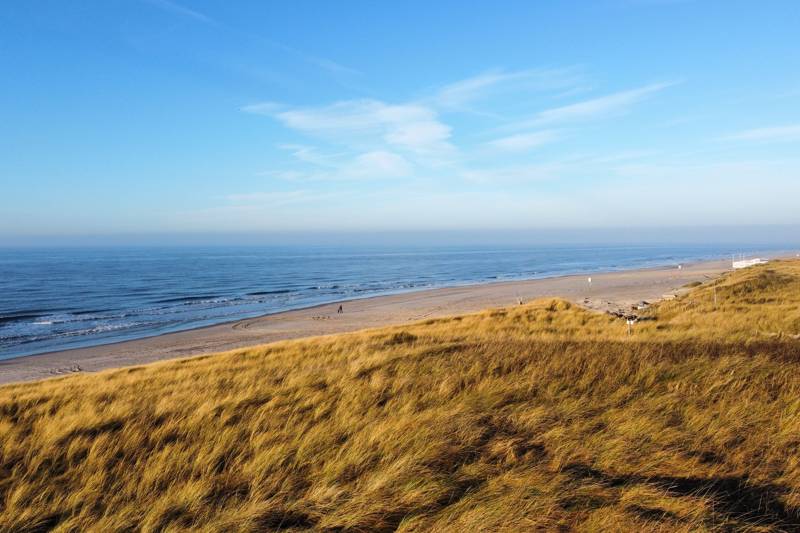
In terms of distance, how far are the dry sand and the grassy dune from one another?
590 inches

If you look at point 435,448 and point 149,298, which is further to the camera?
point 149,298

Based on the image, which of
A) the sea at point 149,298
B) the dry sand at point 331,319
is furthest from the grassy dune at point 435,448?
the sea at point 149,298

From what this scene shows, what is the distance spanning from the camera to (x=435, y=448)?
486 centimetres

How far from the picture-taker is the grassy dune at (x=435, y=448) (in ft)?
12.6

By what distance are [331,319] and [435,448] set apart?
90.5 feet

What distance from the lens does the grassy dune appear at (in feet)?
12.6

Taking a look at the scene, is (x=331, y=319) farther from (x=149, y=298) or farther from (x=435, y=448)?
(x=435, y=448)

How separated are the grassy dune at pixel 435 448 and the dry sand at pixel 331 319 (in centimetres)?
1498

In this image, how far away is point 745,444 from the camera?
4883mm

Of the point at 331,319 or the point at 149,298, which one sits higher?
the point at 149,298

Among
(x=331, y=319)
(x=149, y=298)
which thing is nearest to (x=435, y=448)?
(x=331, y=319)

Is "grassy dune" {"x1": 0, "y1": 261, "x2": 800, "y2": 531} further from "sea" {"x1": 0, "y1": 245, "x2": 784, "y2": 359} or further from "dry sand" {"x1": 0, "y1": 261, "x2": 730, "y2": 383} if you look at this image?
"sea" {"x1": 0, "y1": 245, "x2": 784, "y2": 359}

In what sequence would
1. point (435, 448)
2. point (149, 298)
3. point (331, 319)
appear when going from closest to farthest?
1. point (435, 448)
2. point (331, 319)
3. point (149, 298)

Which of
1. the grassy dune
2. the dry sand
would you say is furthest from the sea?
the grassy dune
